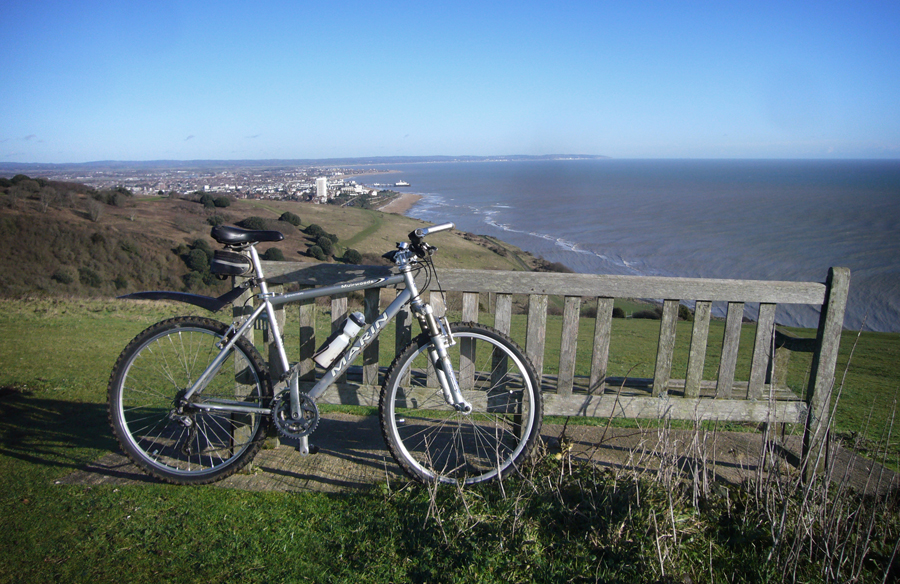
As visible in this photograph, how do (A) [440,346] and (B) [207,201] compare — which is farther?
(B) [207,201]

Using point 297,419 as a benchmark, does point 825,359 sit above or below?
above

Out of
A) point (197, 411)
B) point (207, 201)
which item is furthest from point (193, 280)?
point (197, 411)

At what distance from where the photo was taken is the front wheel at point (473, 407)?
351cm

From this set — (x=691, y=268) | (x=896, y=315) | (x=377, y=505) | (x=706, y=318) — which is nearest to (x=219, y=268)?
(x=377, y=505)

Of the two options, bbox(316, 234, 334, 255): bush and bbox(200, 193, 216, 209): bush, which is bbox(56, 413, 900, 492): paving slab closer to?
bbox(316, 234, 334, 255): bush

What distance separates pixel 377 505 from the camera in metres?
3.30

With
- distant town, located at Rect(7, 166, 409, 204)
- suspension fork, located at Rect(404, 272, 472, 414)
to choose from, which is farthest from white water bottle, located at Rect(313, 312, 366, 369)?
distant town, located at Rect(7, 166, 409, 204)

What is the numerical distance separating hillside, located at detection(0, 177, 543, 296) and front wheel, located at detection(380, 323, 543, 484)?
57.5 feet

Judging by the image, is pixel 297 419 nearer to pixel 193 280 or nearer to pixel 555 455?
pixel 555 455

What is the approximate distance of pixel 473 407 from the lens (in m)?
3.82

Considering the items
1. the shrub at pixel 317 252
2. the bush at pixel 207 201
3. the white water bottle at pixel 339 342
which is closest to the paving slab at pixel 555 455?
the white water bottle at pixel 339 342

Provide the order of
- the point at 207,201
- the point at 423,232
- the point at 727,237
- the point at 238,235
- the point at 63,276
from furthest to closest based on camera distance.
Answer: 1. the point at 727,237
2. the point at 207,201
3. the point at 63,276
4. the point at 238,235
5. the point at 423,232

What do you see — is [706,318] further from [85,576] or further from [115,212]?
[115,212]

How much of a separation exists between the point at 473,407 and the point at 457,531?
3.22ft
